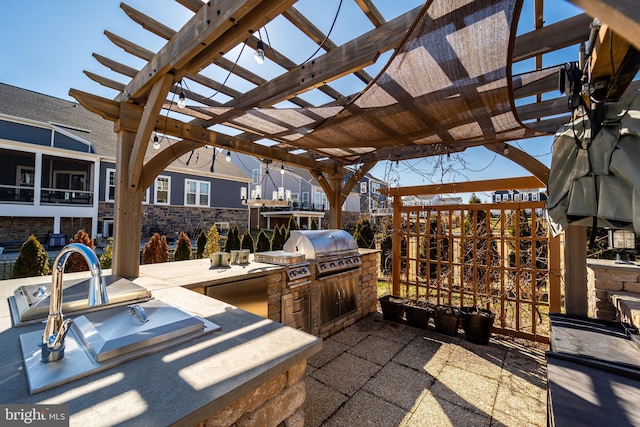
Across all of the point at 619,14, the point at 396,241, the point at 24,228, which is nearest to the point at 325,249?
the point at 396,241

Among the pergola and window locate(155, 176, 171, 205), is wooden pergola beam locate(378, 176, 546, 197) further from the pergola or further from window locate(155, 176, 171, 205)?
window locate(155, 176, 171, 205)

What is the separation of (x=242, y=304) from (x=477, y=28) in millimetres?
2929

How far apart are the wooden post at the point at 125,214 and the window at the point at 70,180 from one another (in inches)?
457

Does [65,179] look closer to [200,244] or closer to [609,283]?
[200,244]

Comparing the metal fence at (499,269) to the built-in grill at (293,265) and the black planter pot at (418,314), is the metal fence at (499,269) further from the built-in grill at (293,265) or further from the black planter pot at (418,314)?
the built-in grill at (293,265)

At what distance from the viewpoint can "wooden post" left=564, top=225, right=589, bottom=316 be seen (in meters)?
2.80

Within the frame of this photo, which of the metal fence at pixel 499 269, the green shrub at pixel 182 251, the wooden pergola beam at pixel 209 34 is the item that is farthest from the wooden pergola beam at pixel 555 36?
the green shrub at pixel 182 251

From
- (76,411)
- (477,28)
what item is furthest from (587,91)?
(76,411)

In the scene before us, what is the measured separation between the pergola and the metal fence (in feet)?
3.05

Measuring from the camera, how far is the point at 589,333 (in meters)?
2.21

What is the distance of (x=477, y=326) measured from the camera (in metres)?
3.65

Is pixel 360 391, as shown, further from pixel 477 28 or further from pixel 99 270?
pixel 477 28

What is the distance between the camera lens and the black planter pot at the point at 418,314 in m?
4.08

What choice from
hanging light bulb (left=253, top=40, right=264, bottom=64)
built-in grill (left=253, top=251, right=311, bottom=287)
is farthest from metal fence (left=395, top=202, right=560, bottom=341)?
hanging light bulb (left=253, top=40, right=264, bottom=64)
